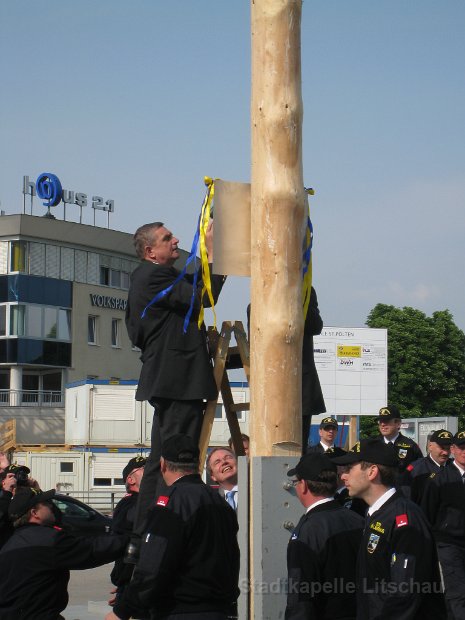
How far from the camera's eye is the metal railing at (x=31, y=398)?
216 ft

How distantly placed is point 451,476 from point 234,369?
464cm

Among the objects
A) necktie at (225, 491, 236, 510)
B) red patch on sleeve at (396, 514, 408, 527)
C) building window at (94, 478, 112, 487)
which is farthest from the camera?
building window at (94, 478, 112, 487)

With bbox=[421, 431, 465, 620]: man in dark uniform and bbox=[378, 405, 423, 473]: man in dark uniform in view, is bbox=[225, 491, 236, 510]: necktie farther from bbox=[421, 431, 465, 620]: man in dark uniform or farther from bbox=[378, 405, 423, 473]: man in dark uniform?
bbox=[421, 431, 465, 620]: man in dark uniform

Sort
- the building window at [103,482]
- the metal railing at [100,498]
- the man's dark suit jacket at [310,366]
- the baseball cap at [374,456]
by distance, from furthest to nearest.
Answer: the building window at [103,482] → the metal railing at [100,498] → the man's dark suit jacket at [310,366] → the baseball cap at [374,456]

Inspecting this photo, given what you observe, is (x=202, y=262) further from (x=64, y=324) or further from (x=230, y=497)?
(x=64, y=324)

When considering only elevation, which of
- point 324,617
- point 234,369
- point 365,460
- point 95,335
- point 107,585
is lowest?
point 107,585

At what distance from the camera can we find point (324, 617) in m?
5.98

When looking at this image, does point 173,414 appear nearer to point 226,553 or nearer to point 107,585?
point 226,553

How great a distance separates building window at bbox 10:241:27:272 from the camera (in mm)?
69375

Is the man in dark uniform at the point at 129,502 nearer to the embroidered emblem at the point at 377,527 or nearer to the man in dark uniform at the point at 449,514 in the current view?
the man in dark uniform at the point at 449,514

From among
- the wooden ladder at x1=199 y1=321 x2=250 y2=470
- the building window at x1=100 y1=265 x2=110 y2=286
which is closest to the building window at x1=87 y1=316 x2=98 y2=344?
the building window at x1=100 y1=265 x2=110 y2=286

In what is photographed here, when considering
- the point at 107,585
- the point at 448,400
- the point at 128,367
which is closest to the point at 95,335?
the point at 128,367

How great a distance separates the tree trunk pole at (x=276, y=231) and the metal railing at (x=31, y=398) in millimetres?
60024

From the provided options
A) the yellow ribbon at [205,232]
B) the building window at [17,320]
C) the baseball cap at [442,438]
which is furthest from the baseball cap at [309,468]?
the building window at [17,320]
